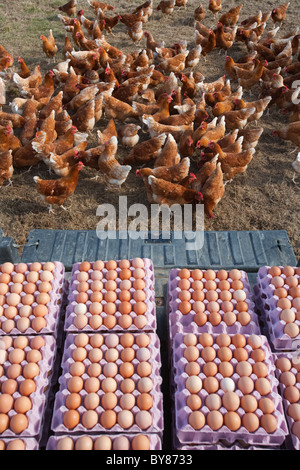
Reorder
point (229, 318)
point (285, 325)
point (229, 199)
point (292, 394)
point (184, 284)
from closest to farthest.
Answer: point (292, 394), point (285, 325), point (229, 318), point (184, 284), point (229, 199)

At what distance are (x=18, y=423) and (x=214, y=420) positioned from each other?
1850 millimetres

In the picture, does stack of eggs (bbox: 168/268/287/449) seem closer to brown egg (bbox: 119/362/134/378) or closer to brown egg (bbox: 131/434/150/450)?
brown egg (bbox: 131/434/150/450)

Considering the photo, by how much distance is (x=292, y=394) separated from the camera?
388 cm

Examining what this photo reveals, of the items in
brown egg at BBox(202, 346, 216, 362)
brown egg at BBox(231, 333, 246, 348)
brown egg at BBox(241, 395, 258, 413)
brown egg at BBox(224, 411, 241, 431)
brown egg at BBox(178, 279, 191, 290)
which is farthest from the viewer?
brown egg at BBox(178, 279, 191, 290)

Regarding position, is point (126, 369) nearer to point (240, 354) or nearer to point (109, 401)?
point (109, 401)

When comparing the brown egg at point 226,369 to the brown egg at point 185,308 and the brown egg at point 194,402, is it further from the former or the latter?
the brown egg at point 185,308

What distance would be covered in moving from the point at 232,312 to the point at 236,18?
493 inches

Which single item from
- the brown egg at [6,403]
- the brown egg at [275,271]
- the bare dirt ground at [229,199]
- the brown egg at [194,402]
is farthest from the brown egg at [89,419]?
the bare dirt ground at [229,199]

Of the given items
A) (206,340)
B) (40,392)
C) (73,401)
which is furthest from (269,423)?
(40,392)

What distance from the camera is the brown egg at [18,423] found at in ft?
11.7

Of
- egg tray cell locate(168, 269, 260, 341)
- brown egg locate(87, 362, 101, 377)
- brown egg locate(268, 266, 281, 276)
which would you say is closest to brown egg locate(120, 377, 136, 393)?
brown egg locate(87, 362, 101, 377)

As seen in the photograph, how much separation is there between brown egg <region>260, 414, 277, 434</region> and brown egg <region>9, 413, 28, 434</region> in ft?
7.39

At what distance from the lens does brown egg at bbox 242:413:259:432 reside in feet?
11.6
